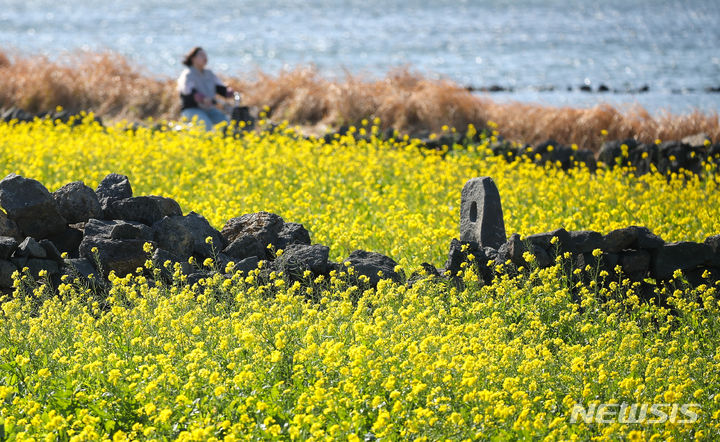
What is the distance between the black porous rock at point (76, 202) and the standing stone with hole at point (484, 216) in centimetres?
310

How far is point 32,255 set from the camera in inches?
281

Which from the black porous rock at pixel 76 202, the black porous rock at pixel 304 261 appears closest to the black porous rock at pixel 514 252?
the black porous rock at pixel 304 261

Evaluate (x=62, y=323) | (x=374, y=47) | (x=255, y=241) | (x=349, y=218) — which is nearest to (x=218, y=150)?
(x=349, y=218)

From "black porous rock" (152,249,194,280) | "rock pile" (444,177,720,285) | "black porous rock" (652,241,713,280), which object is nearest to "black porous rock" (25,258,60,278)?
"black porous rock" (152,249,194,280)

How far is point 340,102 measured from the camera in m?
15.4

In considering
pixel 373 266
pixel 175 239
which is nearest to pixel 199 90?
pixel 175 239

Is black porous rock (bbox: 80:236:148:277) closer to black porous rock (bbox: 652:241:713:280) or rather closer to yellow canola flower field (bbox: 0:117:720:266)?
yellow canola flower field (bbox: 0:117:720:266)

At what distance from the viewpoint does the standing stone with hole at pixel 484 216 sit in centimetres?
790

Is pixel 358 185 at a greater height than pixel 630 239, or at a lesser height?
lesser

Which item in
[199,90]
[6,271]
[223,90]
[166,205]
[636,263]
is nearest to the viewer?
[6,271]

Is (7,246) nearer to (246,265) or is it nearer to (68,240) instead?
(68,240)

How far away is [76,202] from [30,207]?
0.40m

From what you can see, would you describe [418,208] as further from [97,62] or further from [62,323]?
[97,62]

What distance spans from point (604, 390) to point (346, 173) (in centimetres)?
669
